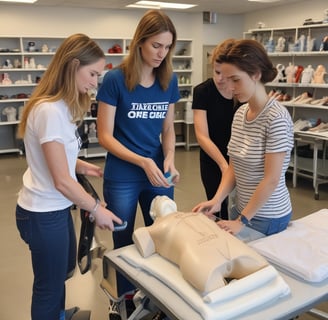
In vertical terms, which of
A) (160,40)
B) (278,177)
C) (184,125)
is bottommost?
(184,125)

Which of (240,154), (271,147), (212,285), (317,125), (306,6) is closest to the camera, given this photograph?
(212,285)

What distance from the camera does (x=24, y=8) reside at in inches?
260

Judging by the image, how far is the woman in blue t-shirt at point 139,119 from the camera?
5.62ft

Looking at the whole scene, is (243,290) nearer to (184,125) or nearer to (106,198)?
(106,198)

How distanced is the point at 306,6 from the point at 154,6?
8.27 ft

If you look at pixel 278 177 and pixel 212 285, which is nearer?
pixel 212 285

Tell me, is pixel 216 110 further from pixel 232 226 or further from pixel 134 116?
pixel 232 226

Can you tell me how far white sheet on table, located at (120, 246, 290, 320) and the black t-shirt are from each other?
41.6 inches

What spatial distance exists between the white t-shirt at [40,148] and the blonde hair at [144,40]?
0.41m

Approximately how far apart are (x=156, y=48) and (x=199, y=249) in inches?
36.1

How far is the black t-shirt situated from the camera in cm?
215

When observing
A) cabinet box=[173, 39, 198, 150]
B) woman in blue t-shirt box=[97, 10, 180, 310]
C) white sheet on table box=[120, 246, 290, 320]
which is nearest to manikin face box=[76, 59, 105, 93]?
woman in blue t-shirt box=[97, 10, 180, 310]

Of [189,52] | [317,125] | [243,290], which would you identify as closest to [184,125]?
[189,52]

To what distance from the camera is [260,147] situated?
4.91 ft
